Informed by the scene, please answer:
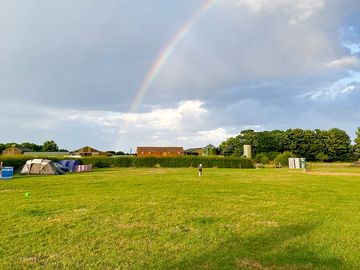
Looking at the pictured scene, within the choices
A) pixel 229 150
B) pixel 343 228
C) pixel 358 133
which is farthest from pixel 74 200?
pixel 229 150

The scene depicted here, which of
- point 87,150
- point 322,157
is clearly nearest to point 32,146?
point 87,150

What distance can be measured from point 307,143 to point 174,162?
63402 mm

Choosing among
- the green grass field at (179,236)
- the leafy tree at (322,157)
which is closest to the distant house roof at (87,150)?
the leafy tree at (322,157)

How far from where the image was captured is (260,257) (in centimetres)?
633

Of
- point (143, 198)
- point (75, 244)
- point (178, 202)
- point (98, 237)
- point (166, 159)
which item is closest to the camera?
point (75, 244)

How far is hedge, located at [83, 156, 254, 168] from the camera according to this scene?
207 ft

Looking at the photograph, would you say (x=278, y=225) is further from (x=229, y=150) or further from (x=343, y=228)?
(x=229, y=150)

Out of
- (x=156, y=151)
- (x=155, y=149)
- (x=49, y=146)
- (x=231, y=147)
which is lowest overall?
(x=156, y=151)

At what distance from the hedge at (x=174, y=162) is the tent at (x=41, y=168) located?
2086cm

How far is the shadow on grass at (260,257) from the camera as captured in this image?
5.87 meters

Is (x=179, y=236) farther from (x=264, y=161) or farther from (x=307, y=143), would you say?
(x=307, y=143)

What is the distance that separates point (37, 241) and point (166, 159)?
57453mm

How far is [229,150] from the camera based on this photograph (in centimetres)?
12144

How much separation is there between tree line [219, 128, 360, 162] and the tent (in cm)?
7877
